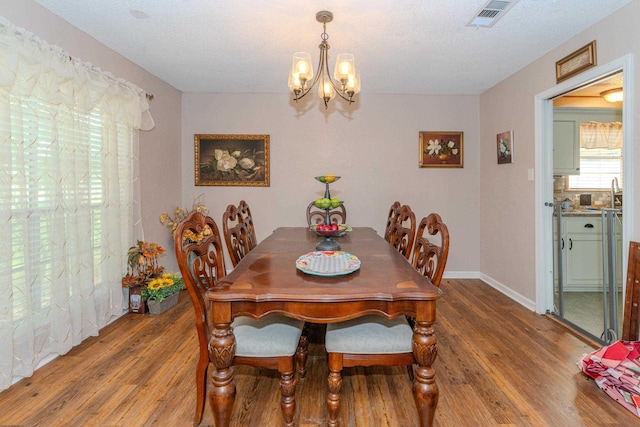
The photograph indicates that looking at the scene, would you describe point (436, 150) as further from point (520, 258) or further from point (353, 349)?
point (353, 349)

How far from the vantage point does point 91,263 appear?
2639 millimetres

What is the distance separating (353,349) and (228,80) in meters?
3.27

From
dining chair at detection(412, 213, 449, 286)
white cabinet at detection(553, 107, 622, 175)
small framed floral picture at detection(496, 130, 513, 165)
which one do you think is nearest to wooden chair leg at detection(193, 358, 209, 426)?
dining chair at detection(412, 213, 449, 286)

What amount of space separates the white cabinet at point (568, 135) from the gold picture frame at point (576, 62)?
1.29m

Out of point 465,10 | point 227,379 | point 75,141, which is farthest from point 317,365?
point 465,10

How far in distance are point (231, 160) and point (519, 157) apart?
3230 millimetres

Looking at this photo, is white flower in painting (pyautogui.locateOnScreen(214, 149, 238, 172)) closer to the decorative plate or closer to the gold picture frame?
the decorative plate

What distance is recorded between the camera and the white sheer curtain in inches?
77.0

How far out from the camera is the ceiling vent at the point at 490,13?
2.19 m

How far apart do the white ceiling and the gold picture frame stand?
0.51 ft

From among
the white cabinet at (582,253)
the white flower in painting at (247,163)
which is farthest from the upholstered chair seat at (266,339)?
the white cabinet at (582,253)

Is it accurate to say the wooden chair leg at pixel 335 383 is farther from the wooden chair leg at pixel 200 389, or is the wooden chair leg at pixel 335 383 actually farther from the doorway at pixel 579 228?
the doorway at pixel 579 228

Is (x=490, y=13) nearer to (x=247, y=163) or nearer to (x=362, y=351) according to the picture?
(x=362, y=351)

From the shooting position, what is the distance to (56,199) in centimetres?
229
